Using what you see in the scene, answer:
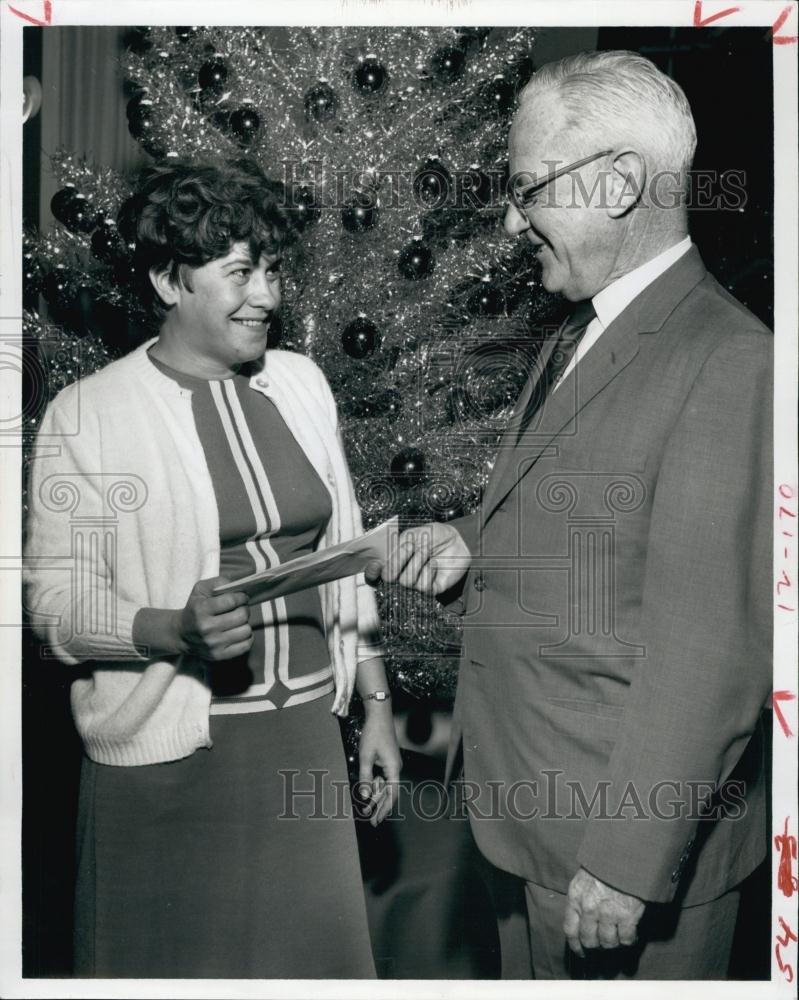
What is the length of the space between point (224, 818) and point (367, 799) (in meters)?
0.28

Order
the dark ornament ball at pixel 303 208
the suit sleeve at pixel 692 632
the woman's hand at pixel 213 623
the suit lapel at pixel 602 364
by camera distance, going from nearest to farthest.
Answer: the suit sleeve at pixel 692 632, the suit lapel at pixel 602 364, the woman's hand at pixel 213 623, the dark ornament ball at pixel 303 208

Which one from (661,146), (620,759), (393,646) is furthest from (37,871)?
(661,146)

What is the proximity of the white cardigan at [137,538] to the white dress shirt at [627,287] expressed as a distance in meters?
0.55

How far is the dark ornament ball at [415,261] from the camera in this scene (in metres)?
1.96

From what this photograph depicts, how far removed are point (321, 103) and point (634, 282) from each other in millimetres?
719

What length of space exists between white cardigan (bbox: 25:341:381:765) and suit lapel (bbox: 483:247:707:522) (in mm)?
361

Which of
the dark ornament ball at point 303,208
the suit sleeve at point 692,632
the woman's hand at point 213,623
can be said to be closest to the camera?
the suit sleeve at point 692,632

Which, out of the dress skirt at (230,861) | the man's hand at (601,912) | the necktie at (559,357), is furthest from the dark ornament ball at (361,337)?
the man's hand at (601,912)

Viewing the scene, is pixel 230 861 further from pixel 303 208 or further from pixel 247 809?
pixel 303 208

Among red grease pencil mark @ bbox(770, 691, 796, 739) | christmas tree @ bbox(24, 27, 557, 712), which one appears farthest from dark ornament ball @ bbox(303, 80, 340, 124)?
red grease pencil mark @ bbox(770, 691, 796, 739)

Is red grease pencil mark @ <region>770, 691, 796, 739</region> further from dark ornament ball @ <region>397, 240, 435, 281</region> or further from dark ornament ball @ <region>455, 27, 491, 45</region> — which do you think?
dark ornament ball @ <region>455, 27, 491, 45</region>

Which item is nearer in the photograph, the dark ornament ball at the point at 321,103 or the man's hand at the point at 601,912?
the man's hand at the point at 601,912
